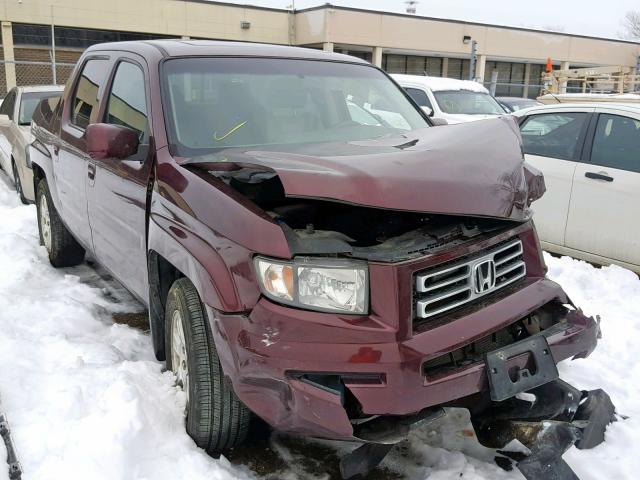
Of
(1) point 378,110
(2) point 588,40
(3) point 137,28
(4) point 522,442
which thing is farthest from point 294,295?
(2) point 588,40

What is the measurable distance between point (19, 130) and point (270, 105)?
234 inches

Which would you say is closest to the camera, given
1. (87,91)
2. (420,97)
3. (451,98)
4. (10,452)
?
(10,452)

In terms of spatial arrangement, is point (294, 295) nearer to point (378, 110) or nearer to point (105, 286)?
point (378, 110)

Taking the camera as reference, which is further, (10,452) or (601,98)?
(601,98)

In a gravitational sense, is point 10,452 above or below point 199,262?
below

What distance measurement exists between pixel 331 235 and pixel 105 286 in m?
3.18

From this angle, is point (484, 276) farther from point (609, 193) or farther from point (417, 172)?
point (609, 193)

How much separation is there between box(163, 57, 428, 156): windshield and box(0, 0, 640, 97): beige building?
18542mm

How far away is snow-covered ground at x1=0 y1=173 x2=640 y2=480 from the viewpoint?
8.52 feet

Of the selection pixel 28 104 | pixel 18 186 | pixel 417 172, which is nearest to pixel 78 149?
pixel 417 172

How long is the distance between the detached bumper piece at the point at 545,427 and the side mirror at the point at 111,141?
2191mm

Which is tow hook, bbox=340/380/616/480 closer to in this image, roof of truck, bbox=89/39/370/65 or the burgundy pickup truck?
the burgundy pickup truck

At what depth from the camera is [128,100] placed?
3.85 metres

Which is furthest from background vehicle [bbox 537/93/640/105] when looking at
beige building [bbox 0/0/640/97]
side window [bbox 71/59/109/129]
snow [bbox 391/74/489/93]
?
beige building [bbox 0/0/640/97]
